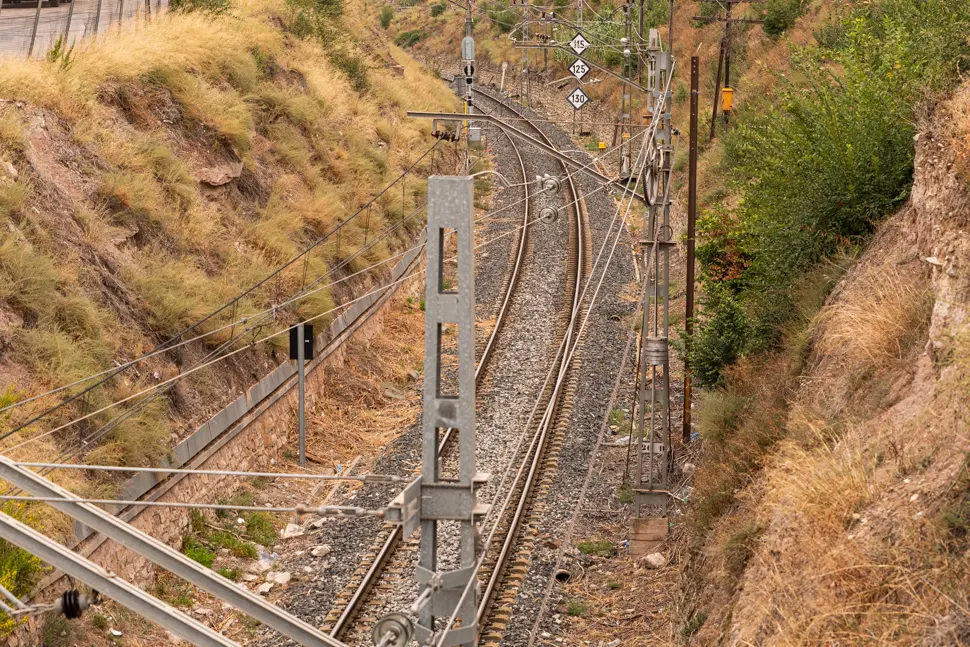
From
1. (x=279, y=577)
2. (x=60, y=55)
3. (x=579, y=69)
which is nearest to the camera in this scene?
(x=279, y=577)

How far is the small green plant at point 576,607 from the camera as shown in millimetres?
13625

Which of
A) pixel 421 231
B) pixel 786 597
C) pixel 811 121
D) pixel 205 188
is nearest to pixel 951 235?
pixel 786 597

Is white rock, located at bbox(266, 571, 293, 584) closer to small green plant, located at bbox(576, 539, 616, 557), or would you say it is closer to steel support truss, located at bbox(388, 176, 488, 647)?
small green plant, located at bbox(576, 539, 616, 557)

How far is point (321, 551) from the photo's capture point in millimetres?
15055

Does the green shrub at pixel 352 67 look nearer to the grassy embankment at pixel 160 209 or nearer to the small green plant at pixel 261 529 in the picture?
the grassy embankment at pixel 160 209

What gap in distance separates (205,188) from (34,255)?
644 cm

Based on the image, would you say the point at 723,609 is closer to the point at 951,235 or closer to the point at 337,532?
the point at 951,235

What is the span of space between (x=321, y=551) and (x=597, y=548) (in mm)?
3985

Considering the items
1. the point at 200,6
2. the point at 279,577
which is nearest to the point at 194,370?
the point at 279,577

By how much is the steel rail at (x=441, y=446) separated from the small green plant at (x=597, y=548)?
2570 millimetres

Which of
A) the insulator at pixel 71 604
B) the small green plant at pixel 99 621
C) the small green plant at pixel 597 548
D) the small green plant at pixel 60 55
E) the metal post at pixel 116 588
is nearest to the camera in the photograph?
the metal post at pixel 116 588

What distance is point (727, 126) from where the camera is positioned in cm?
3628

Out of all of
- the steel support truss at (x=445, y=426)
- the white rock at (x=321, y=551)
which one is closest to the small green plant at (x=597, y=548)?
the white rock at (x=321, y=551)

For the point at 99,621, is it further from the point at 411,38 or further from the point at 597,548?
the point at 411,38
